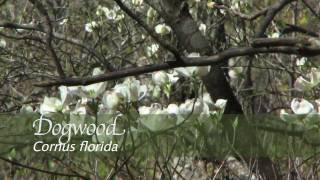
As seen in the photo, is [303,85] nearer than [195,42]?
Yes

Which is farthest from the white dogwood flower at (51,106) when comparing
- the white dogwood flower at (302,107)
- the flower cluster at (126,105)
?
the white dogwood flower at (302,107)

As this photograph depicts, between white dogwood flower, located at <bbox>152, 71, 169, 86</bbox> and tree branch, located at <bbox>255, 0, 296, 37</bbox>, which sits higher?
tree branch, located at <bbox>255, 0, 296, 37</bbox>

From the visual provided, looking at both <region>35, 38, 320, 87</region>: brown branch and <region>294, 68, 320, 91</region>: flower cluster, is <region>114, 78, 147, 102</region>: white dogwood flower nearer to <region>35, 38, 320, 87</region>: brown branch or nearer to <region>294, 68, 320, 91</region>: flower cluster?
<region>35, 38, 320, 87</region>: brown branch

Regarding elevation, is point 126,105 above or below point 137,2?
below

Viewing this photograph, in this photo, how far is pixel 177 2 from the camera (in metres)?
2.27

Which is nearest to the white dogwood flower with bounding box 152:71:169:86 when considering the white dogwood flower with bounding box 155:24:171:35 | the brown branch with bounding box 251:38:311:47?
the brown branch with bounding box 251:38:311:47

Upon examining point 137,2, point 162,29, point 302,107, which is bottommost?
point 302,107

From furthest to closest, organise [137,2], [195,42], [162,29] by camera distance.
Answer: [137,2] < [162,29] < [195,42]

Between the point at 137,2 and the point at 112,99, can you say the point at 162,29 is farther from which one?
the point at 112,99

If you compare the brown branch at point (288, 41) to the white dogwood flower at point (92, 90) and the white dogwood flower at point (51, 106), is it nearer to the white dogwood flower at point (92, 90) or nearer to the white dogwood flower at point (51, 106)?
the white dogwood flower at point (92, 90)

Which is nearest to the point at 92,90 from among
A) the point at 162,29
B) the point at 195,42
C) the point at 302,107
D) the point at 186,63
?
the point at 186,63

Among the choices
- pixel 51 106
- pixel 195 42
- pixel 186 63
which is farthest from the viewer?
pixel 195 42

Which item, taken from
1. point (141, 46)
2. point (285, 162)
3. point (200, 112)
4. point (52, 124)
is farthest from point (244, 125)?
point (141, 46)

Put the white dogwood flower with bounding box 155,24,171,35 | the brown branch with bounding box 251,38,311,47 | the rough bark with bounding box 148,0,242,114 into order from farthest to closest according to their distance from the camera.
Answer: the white dogwood flower with bounding box 155,24,171,35, the rough bark with bounding box 148,0,242,114, the brown branch with bounding box 251,38,311,47
